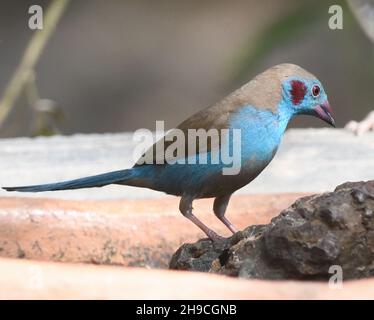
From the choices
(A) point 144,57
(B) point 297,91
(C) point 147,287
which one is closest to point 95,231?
(B) point 297,91

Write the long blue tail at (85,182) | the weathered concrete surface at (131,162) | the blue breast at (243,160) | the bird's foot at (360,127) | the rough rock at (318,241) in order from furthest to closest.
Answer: the bird's foot at (360,127) → the weathered concrete surface at (131,162) → the long blue tail at (85,182) → the blue breast at (243,160) → the rough rock at (318,241)

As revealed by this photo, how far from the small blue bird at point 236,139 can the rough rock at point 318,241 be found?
257mm

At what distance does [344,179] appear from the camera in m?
2.31

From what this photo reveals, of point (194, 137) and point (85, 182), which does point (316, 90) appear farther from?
point (85, 182)

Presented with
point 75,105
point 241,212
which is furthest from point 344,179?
point 75,105

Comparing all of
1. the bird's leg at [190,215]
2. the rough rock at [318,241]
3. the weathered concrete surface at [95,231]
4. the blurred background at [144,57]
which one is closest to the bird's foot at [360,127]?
the weathered concrete surface at [95,231]

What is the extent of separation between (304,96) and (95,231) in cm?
47

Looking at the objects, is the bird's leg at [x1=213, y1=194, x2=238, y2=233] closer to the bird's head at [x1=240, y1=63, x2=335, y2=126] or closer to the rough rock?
the bird's head at [x1=240, y1=63, x2=335, y2=126]

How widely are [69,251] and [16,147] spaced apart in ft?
2.52

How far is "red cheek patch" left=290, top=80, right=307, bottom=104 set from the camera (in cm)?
188

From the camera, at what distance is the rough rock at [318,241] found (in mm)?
1511

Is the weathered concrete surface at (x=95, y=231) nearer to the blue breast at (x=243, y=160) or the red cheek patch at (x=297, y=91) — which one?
the blue breast at (x=243, y=160)

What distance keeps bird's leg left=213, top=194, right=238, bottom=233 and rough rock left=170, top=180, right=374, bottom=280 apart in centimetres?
37

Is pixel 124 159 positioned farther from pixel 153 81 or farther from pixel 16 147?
pixel 153 81
